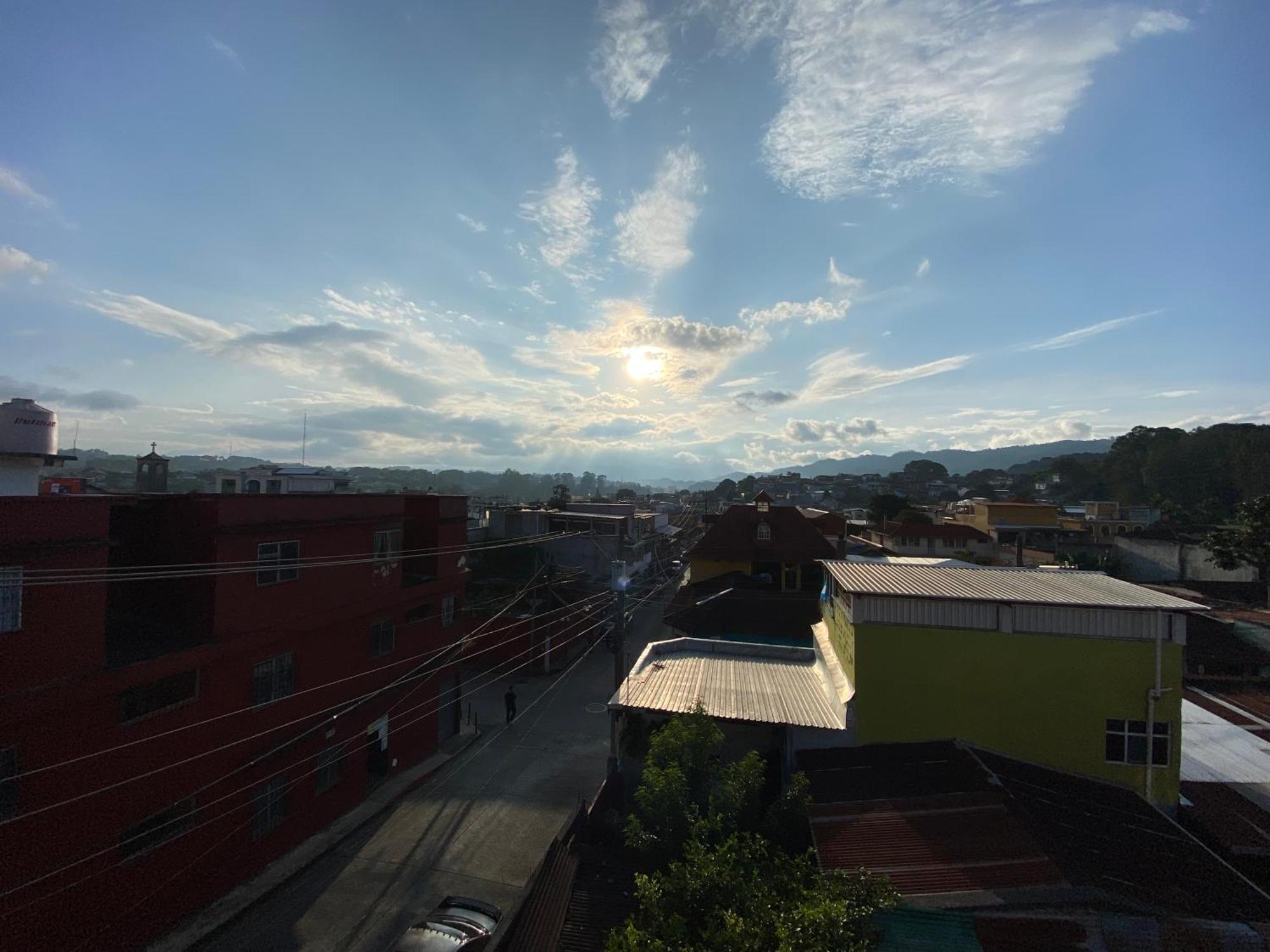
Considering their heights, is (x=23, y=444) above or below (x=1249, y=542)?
above

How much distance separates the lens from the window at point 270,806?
12.9 meters

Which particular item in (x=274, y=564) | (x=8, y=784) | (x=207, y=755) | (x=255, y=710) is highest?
(x=274, y=564)

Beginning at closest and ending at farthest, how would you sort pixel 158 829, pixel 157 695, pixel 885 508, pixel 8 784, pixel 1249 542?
1. pixel 8 784
2. pixel 158 829
3. pixel 157 695
4. pixel 1249 542
5. pixel 885 508

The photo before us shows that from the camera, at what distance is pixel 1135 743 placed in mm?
10953

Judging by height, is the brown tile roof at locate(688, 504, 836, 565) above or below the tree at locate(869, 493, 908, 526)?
below

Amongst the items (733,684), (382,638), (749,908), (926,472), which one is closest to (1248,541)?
(733,684)

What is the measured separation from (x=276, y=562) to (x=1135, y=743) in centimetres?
1882

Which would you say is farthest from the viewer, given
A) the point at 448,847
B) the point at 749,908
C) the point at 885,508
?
the point at 885,508

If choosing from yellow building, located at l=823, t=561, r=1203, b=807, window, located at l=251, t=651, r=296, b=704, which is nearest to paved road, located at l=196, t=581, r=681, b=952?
window, located at l=251, t=651, r=296, b=704

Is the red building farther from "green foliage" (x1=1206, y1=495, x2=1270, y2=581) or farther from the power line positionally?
"green foliage" (x1=1206, y1=495, x2=1270, y2=581)

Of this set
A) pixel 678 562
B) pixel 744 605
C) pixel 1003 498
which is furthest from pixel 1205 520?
pixel 744 605

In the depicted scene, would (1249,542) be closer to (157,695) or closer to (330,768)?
(330,768)

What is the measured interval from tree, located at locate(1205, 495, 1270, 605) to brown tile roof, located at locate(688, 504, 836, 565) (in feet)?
79.8

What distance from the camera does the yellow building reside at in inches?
426
